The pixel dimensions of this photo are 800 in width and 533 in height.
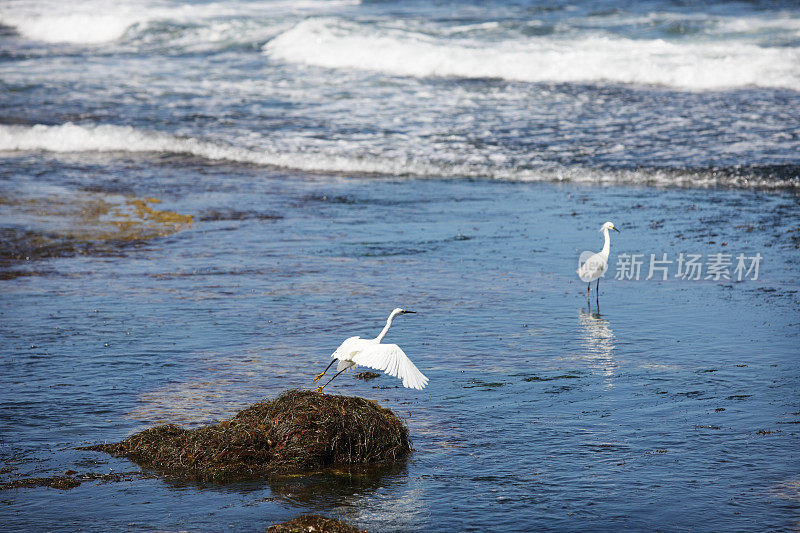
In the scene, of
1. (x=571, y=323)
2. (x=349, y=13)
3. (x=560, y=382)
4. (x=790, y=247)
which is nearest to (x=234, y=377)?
→ (x=560, y=382)

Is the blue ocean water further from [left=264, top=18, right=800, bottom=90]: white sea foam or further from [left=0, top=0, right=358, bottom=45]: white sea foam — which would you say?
[left=0, top=0, right=358, bottom=45]: white sea foam

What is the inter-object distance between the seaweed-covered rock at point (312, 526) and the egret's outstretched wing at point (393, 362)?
3.81 ft

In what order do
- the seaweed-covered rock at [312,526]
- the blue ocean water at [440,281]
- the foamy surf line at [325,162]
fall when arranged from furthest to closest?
the foamy surf line at [325,162], the blue ocean water at [440,281], the seaweed-covered rock at [312,526]

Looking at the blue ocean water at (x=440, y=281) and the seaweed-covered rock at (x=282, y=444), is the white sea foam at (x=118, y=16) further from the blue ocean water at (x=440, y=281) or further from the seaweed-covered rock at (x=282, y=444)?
the seaweed-covered rock at (x=282, y=444)

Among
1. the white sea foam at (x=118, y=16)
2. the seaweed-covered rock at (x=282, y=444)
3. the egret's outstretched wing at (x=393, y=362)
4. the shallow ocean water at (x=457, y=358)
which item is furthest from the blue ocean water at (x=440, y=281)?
the white sea foam at (x=118, y=16)

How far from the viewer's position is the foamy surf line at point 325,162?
12.4 meters

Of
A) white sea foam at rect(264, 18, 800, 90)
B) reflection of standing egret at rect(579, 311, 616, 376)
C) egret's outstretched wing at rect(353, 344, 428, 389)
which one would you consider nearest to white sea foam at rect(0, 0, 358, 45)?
white sea foam at rect(264, 18, 800, 90)

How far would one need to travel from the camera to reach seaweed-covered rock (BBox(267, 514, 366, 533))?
14.0 feet

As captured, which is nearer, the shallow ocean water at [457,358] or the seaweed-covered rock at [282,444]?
the shallow ocean water at [457,358]

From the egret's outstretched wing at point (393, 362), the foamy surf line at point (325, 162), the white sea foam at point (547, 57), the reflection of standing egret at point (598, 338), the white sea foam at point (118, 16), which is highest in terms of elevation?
the white sea foam at point (118, 16)

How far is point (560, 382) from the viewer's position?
20.7 ft

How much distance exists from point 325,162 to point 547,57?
9104mm

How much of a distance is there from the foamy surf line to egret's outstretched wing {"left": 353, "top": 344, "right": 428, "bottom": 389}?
803 cm

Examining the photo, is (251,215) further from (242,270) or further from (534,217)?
(534,217)
